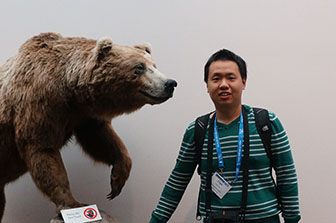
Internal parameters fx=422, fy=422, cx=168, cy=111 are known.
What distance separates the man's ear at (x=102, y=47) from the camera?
73.2 inches

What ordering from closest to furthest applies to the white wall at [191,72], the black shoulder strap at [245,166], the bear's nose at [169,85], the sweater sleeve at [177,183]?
the black shoulder strap at [245,166] → the sweater sleeve at [177,183] → the bear's nose at [169,85] → the white wall at [191,72]

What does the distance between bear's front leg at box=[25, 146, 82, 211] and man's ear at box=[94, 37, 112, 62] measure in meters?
0.48

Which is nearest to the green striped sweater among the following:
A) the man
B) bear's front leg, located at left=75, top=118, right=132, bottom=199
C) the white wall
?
the man

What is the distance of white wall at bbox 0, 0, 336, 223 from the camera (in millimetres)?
2326

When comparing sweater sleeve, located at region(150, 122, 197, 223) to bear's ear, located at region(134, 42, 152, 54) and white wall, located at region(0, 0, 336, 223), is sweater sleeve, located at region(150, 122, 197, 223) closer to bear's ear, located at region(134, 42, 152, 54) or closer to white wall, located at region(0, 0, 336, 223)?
bear's ear, located at region(134, 42, 152, 54)

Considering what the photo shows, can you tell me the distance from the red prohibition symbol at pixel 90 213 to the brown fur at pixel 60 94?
0.09 metres

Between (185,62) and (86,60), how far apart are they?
2.45 ft

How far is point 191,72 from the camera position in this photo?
2.46 metres

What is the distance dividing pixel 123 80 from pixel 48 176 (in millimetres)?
539

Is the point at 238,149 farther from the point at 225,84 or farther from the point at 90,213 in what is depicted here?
the point at 90,213

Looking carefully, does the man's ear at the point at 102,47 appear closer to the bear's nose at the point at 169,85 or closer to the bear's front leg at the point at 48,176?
the bear's nose at the point at 169,85

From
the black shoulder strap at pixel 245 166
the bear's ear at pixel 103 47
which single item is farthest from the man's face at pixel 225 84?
the bear's ear at pixel 103 47

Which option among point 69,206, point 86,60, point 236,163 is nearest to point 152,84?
point 86,60

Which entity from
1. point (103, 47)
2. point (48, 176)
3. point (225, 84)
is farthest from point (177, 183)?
point (103, 47)
